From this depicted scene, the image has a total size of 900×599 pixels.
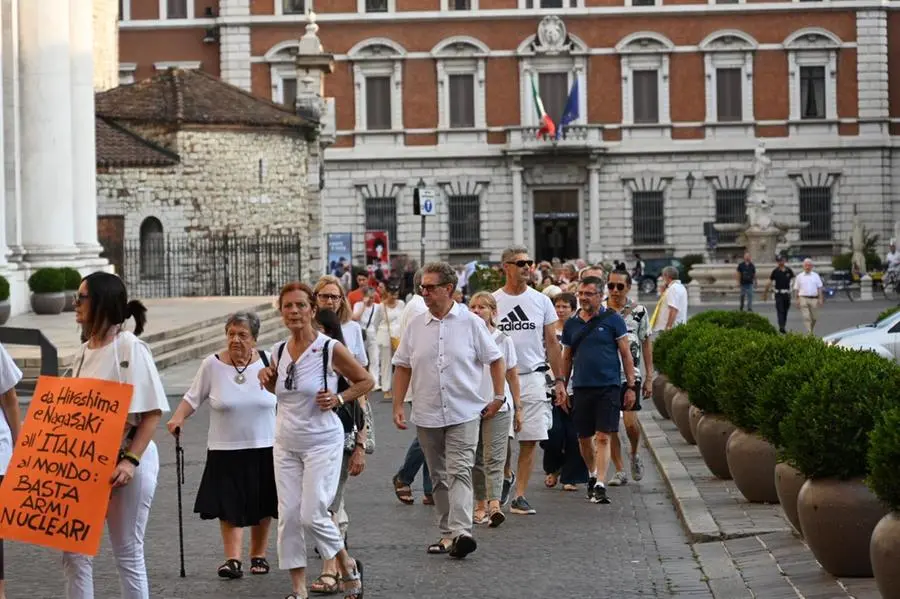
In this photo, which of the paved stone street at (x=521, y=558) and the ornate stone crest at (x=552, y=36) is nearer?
the paved stone street at (x=521, y=558)

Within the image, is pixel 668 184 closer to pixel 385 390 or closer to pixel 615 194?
pixel 615 194

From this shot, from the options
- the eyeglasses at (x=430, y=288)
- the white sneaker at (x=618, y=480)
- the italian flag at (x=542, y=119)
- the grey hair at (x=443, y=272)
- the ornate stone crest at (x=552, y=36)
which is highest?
the ornate stone crest at (x=552, y=36)

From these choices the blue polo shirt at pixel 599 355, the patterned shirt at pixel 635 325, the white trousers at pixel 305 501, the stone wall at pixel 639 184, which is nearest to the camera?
the white trousers at pixel 305 501

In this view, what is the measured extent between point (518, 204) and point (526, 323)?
55965 mm

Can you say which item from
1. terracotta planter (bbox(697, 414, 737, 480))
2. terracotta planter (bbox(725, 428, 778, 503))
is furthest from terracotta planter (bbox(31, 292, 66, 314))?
terracotta planter (bbox(725, 428, 778, 503))

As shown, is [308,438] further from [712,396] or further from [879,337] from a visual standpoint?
[879,337]

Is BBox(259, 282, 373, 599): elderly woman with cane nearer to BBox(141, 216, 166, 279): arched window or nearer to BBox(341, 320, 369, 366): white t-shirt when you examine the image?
BBox(341, 320, 369, 366): white t-shirt

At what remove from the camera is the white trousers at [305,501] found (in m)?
10.1

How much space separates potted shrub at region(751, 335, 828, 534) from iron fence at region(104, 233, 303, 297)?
34791 millimetres

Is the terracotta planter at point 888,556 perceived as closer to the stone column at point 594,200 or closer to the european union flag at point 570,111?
the european union flag at point 570,111

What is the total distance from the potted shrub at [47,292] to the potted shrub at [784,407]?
24.2m

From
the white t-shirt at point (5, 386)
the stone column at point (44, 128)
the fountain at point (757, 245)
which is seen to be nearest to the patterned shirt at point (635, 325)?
the white t-shirt at point (5, 386)

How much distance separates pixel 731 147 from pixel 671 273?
46977 mm

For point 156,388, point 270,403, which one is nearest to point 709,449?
point 270,403
